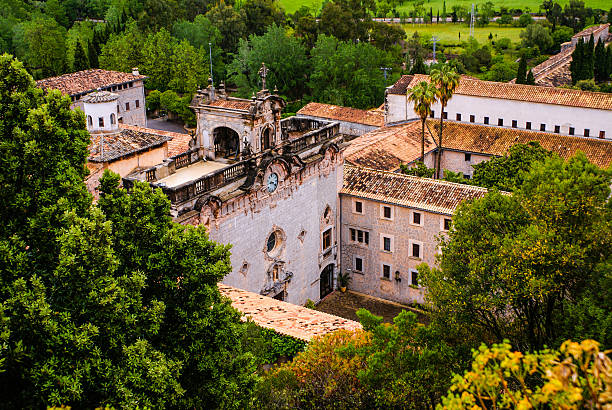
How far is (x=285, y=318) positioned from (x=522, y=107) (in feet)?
112

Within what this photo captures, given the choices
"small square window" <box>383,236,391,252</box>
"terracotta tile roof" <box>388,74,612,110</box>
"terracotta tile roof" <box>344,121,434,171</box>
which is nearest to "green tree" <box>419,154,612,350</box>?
"small square window" <box>383,236,391,252</box>

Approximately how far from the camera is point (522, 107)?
56438 mm

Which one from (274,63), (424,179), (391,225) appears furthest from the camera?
(274,63)

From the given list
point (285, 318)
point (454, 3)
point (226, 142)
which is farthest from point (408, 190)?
point (454, 3)

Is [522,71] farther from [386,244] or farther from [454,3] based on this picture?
[454,3]

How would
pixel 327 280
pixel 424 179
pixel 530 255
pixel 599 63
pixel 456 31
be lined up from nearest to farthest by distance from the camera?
pixel 530 255
pixel 424 179
pixel 327 280
pixel 599 63
pixel 456 31

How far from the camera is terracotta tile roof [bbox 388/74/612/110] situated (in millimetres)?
53875

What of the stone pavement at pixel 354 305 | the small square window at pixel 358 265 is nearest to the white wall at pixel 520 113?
the small square window at pixel 358 265

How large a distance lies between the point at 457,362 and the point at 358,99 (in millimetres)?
56620

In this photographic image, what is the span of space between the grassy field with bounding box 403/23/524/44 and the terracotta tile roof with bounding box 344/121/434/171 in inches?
3124

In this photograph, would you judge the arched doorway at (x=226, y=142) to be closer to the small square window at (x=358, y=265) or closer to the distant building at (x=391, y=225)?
the distant building at (x=391, y=225)

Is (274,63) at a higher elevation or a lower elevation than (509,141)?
higher

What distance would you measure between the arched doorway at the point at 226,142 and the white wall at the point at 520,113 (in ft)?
79.5

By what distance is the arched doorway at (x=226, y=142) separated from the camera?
38.4m
